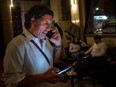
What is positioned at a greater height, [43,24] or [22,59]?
[43,24]

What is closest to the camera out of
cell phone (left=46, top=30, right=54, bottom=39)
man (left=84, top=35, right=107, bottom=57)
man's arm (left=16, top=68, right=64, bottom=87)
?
man's arm (left=16, top=68, right=64, bottom=87)

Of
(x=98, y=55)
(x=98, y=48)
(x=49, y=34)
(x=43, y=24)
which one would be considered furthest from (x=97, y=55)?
(x=43, y=24)

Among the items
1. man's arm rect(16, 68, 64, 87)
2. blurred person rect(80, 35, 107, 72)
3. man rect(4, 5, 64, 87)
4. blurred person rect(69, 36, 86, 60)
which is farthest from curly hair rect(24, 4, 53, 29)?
blurred person rect(69, 36, 86, 60)

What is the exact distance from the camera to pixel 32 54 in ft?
4.75

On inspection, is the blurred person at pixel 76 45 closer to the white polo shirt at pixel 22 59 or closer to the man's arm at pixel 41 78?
the white polo shirt at pixel 22 59

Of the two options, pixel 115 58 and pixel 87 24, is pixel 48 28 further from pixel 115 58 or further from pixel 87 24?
pixel 87 24

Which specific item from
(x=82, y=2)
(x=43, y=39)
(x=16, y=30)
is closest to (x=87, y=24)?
(x=82, y=2)

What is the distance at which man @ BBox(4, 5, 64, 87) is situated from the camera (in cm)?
133

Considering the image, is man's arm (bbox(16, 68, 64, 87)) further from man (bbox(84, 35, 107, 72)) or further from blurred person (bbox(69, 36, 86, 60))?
blurred person (bbox(69, 36, 86, 60))

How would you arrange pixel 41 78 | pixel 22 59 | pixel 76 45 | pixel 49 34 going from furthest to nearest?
pixel 76 45, pixel 49 34, pixel 22 59, pixel 41 78

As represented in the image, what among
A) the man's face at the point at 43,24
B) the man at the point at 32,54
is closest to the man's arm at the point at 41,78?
the man at the point at 32,54

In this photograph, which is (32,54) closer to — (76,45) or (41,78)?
(41,78)

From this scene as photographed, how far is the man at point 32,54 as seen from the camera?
1326mm

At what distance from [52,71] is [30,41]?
0.97 ft
